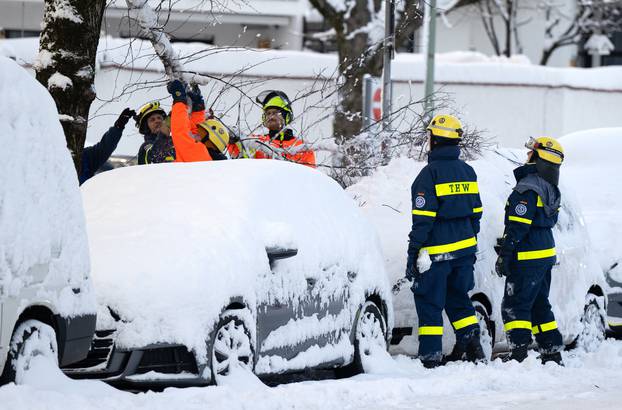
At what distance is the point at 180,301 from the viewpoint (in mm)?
8562

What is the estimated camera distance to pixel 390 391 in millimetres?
9195

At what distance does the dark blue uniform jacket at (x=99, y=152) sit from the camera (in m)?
12.7

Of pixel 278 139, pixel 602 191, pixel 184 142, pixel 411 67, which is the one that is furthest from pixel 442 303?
pixel 411 67

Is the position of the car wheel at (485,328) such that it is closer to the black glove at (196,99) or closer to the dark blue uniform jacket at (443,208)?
the dark blue uniform jacket at (443,208)

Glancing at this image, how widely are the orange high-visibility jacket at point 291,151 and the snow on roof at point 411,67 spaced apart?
15.4m

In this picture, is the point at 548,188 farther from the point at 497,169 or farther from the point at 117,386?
the point at 117,386

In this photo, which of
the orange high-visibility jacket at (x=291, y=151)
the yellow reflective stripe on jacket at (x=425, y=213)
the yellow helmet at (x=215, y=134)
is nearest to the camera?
the yellow reflective stripe on jacket at (x=425, y=213)

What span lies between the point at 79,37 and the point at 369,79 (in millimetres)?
6414

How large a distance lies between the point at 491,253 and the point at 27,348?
5.18 m

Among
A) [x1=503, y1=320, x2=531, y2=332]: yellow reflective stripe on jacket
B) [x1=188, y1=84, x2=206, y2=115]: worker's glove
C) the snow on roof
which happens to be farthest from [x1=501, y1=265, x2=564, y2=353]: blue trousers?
the snow on roof

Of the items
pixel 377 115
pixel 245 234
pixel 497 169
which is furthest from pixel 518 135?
pixel 245 234

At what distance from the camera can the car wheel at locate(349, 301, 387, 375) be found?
34.4 feet

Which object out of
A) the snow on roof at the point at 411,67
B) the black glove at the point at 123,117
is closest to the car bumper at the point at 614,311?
the black glove at the point at 123,117

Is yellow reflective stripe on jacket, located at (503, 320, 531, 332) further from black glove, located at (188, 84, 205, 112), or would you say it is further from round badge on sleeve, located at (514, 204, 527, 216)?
black glove, located at (188, 84, 205, 112)
